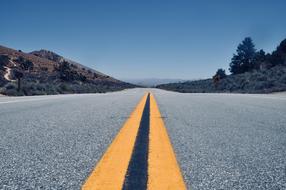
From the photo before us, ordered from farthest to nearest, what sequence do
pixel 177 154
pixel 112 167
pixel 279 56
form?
pixel 279 56 → pixel 177 154 → pixel 112 167

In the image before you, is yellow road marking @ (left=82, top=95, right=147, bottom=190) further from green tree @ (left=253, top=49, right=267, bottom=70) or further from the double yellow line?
green tree @ (left=253, top=49, right=267, bottom=70)

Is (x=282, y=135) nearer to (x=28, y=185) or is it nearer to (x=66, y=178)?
(x=66, y=178)

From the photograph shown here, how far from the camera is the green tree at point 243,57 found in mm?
Answer: 66938

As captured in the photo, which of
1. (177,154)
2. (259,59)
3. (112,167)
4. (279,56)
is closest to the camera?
(112,167)

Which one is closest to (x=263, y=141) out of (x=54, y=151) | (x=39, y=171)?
(x=54, y=151)

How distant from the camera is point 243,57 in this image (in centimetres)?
6788

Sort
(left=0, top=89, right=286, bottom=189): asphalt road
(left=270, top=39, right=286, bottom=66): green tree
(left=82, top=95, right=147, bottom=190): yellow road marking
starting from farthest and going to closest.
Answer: (left=270, top=39, right=286, bottom=66): green tree → (left=0, top=89, right=286, bottom=189): asphalt road → (left=82, top=95, right=147, bottom=190): yellow road marking

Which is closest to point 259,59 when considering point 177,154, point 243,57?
point 243,57

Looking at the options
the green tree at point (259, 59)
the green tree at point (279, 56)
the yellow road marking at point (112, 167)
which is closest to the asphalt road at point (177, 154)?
the yellow road marking at point (112, 167)

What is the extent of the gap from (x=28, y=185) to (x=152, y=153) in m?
1.06

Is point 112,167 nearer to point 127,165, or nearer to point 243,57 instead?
point 127,165

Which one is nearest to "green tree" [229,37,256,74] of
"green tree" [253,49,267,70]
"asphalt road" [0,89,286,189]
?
"green tree" [253,49,267,70]

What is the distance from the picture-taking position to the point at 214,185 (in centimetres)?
183

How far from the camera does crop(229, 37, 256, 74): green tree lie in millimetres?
66938
